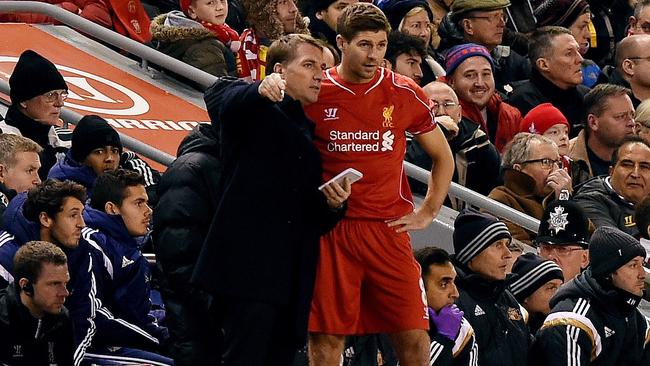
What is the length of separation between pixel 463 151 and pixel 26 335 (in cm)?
437

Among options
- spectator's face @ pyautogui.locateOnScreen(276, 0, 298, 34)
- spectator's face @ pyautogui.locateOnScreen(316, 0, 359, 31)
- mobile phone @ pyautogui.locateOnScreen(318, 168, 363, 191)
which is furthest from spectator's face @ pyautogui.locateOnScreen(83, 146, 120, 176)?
spectator's face @ pyautogui.locateOnScreen(316, 0, 359, 31)

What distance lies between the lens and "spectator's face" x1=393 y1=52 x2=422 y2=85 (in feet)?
46.5

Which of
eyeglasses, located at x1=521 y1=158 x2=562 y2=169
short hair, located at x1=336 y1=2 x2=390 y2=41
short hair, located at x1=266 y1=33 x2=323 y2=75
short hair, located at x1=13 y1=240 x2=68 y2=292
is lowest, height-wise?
short hair, located at x1=13 y1=240 x2=68 y2=292

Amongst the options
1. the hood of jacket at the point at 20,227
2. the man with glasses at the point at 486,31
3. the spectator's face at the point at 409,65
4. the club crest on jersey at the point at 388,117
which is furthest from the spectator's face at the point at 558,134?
the hood of jacket at the point at 20,227

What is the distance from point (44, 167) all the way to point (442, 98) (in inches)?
115

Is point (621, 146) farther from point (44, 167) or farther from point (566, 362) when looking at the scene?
point (44, 167)

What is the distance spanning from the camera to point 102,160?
11461 millimetres

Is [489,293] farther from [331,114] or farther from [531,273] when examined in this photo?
[331,114]

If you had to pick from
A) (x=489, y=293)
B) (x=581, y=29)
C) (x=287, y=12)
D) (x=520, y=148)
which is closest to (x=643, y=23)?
(x=581, y=29)

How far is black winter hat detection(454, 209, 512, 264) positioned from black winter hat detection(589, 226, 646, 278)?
55cm

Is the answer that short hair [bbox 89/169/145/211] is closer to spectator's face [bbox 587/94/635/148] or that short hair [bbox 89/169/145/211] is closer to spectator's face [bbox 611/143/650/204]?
spectator's face [bbox 611/143/650/204]

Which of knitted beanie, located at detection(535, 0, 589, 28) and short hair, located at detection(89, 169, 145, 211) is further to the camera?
knitted beanie, located at detection(535, 0, 589, 28)

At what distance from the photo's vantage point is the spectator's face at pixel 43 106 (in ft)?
39.4

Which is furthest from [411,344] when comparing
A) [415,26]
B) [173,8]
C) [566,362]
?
[173,8]
